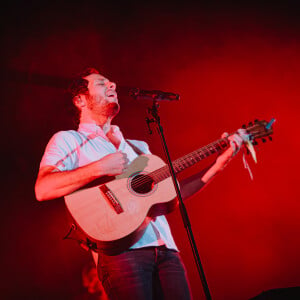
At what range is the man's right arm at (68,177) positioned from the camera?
2.01m

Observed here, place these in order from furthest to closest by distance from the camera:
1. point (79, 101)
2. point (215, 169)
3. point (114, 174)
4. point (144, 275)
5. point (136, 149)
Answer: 1. point (79, 101)
2. point (136, 149)
3. point (215, 169)
4. point (114, 174)
5. point (144, 275)

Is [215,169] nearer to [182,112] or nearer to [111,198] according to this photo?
[111,198]

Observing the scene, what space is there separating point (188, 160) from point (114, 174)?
62 cm

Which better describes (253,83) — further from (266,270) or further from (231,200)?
(266,270)

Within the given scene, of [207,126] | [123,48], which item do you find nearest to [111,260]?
[207,126]

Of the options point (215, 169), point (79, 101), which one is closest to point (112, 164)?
point (215, 169)

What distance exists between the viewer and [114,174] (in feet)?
6.92

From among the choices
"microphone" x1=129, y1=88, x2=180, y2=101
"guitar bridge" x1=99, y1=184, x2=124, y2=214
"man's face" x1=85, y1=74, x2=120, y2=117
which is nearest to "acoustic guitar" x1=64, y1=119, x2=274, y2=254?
"guitar bridge" x1=99, y1=184, x2=124, y2=214

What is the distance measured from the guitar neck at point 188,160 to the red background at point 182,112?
952mm

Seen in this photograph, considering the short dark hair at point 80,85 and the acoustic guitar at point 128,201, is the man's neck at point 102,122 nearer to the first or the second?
the short dark hair at point 80,85

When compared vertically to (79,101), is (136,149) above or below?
below

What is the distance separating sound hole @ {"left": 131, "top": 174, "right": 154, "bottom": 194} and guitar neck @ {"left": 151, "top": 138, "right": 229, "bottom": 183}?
1.8 inches

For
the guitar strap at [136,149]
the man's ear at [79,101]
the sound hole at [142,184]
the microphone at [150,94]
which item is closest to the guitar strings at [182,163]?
the sound hole at [142,184]

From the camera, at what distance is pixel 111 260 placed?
1.89 m
